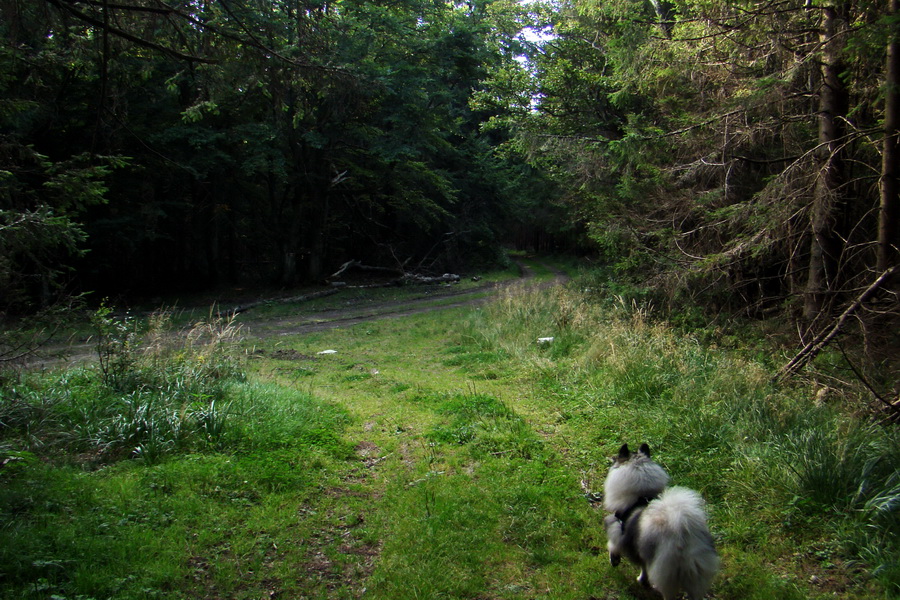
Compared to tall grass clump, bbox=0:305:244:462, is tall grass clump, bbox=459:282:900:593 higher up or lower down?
lower down

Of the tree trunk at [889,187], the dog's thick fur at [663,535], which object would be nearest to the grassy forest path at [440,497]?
the dog's thick fur at [663,535]

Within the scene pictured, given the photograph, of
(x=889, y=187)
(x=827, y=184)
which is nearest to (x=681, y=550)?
(x=889, y=187)

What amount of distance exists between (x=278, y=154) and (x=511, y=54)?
14.5 meters

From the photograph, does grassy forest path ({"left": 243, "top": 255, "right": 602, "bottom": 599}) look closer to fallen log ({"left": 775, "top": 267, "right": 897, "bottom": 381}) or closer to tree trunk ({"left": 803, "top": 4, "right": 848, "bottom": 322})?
fallen log ({"left": 775, "top": 267, "right": 897, "bottom": 381})

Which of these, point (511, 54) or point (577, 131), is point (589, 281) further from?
point (511, 54)

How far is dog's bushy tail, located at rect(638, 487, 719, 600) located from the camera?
3.08 metres

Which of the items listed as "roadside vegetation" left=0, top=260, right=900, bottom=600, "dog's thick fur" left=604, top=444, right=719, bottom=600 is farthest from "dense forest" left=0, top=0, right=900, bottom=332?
"dog's thick fur" left=604, top=444, right=719, bottom=600

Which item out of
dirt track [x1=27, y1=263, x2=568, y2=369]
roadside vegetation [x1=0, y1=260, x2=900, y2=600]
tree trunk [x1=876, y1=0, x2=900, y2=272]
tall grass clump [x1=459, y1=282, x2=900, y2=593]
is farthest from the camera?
dirt track [x1=27, y1=263, x2=568, y2=369]

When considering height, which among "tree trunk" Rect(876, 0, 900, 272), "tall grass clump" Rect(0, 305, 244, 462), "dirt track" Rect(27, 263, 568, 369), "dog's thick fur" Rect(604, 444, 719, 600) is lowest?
"dirt track" Rect(27, 263, 568, 369)

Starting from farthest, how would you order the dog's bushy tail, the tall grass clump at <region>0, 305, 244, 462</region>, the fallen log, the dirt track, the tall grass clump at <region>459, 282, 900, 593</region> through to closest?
the dirt track < the fallen log < the tall grass clump at <region>0, 305, 244, 462</region> < the tall grass clump at <region>459, 282, 900, 593</region> < the dog's bushy tail

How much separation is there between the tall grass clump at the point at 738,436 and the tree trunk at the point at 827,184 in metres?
1.32

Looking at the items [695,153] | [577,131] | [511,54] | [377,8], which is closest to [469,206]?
[511,54]

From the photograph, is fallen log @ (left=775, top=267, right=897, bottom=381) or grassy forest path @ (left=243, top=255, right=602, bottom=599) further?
fallen log @ (left=775, top=267, right=897, bottom=381)

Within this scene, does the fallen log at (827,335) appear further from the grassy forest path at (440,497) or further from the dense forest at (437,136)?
the grassy forest path at (440,497)
